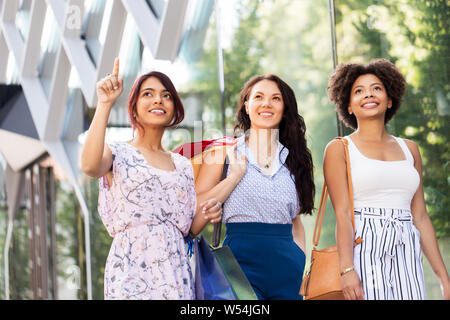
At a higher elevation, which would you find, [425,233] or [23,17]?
[23,17]

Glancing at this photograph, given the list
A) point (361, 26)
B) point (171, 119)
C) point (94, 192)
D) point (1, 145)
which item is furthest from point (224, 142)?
point (1, 145)

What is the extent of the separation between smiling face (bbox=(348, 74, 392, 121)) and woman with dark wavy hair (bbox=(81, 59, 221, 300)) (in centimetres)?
102

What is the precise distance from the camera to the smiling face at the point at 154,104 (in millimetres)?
3277

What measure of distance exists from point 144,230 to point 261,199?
754 mm

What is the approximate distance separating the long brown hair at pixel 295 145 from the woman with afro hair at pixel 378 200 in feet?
0.54

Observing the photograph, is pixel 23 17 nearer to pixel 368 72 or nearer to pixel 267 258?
pixel 368 72

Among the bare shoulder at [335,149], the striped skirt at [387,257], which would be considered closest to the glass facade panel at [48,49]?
the bare shoulder at [335,149]

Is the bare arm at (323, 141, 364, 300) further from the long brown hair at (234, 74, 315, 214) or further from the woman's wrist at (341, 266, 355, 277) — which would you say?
the long brown hair at (234, 74, 315, 214)

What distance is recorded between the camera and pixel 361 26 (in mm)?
5434

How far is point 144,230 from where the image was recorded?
10.0 feet

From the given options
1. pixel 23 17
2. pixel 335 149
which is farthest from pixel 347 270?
pixel 23 17

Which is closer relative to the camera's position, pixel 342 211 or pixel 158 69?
pixel 342 211
